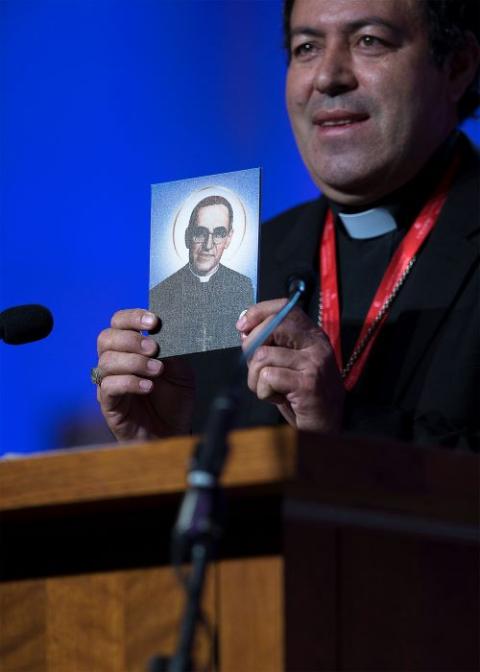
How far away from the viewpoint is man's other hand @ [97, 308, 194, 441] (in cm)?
221

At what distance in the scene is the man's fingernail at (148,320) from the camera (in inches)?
83.3

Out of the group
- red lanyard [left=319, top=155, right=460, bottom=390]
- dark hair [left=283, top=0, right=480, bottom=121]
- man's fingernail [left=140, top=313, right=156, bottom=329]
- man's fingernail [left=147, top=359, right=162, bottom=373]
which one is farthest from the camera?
dark hair [left=283, top=0, right=480, bottom=121]

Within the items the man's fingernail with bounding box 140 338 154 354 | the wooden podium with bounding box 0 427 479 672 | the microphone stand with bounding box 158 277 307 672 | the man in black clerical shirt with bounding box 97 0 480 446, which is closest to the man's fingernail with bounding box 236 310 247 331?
the man's fingernail with bounding box 140 338 154 354

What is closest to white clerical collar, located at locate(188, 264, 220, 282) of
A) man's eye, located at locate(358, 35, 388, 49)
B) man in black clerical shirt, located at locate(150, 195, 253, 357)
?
man in black clerical shirt, located at locate(150, 195, 253, 357)

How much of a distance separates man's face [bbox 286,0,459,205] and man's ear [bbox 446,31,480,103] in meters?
0.08

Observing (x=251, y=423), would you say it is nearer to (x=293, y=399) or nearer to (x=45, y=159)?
(x=293, y=399)

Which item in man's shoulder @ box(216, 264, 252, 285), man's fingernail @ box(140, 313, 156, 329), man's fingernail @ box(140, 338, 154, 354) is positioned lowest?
man's fingernail @ box(140, 338, 154, 354)

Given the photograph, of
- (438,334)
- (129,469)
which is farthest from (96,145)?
(129,469)

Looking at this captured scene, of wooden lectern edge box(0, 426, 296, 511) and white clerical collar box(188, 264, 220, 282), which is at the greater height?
A: white clerical collar box(188, 264, 220, 282)

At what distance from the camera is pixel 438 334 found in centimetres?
265

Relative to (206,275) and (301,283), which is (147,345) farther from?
(301,283)

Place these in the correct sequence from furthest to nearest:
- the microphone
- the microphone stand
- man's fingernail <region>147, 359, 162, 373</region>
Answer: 1. man's fingernail <region>147, 359, 162, 373</region>
2. the microphone
3. the microphone stand

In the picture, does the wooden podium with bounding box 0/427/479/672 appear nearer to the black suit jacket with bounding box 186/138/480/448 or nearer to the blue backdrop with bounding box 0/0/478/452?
the black suit jacket with bounding box 186/138/480/448

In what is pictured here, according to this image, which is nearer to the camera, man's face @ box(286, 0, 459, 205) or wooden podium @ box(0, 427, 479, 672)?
wooden podium @ box(0, 427, 479, 672)
